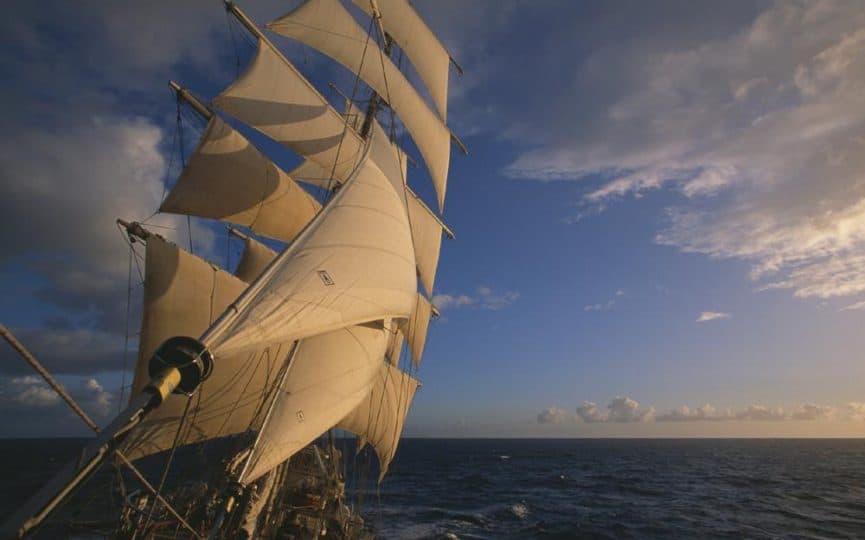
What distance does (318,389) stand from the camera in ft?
36.9

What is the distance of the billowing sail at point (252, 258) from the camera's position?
2370 centimetres

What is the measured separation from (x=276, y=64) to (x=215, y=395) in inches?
495

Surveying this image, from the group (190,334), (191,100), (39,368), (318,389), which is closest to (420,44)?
(191,100)

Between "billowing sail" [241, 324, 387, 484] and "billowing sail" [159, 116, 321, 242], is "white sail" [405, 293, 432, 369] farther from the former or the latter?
"billowing sail" [241, 324, 387, 484]

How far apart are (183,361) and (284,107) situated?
49.0 feet

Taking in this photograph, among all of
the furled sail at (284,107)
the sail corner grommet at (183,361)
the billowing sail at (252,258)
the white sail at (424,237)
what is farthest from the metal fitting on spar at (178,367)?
the white sail at (424,237)

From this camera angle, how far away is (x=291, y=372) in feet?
38.8

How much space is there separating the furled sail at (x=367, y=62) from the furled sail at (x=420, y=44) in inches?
75.2

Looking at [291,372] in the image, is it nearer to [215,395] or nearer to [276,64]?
[215,395]

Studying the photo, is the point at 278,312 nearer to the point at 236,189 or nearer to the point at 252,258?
the point at 236,189

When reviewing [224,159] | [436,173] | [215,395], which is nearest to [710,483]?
[436,173]

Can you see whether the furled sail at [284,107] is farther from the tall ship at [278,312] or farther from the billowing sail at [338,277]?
the billowing sail at [338,277]

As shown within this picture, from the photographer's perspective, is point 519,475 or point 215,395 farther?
point 519,475

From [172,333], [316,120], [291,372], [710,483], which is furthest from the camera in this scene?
[710,483]
